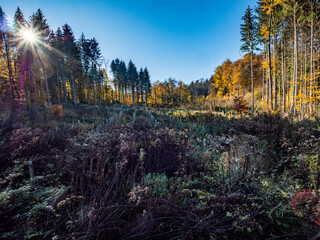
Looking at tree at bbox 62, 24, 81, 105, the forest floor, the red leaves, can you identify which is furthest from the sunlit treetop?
the red leaves

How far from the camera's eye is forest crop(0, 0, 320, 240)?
5.86 ft

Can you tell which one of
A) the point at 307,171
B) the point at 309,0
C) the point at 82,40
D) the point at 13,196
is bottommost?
the point at 307,171

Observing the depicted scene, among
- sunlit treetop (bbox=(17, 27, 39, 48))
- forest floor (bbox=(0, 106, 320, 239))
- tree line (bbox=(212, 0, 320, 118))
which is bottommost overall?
forest floor (bbox=(0, 106, 320, 239))

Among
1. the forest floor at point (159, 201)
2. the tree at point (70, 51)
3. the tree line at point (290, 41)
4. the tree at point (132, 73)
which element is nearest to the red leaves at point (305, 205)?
the forest floor at point (159, 201)

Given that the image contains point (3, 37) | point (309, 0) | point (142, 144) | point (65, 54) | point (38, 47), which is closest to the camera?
point (142, 144)

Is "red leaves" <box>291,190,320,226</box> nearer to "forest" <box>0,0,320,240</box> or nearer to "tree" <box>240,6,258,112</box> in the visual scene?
"forest" <box>0,0,320,240</box>

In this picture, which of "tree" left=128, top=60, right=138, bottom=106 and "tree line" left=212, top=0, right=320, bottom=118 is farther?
"tree" left=128, top=60, right=138, bottom=106

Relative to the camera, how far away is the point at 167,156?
13.2 feet

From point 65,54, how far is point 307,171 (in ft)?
114

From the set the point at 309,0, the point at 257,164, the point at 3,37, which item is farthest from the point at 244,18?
the point at 3,37

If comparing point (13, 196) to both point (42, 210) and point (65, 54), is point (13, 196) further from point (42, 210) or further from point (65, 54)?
point (65, 54)

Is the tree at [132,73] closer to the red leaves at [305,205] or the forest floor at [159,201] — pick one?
the forest floor at [159,201]

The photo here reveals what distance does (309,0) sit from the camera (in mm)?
11258

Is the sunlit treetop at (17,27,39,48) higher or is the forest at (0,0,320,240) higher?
the sunlit treetop at (17,27,39,48)
